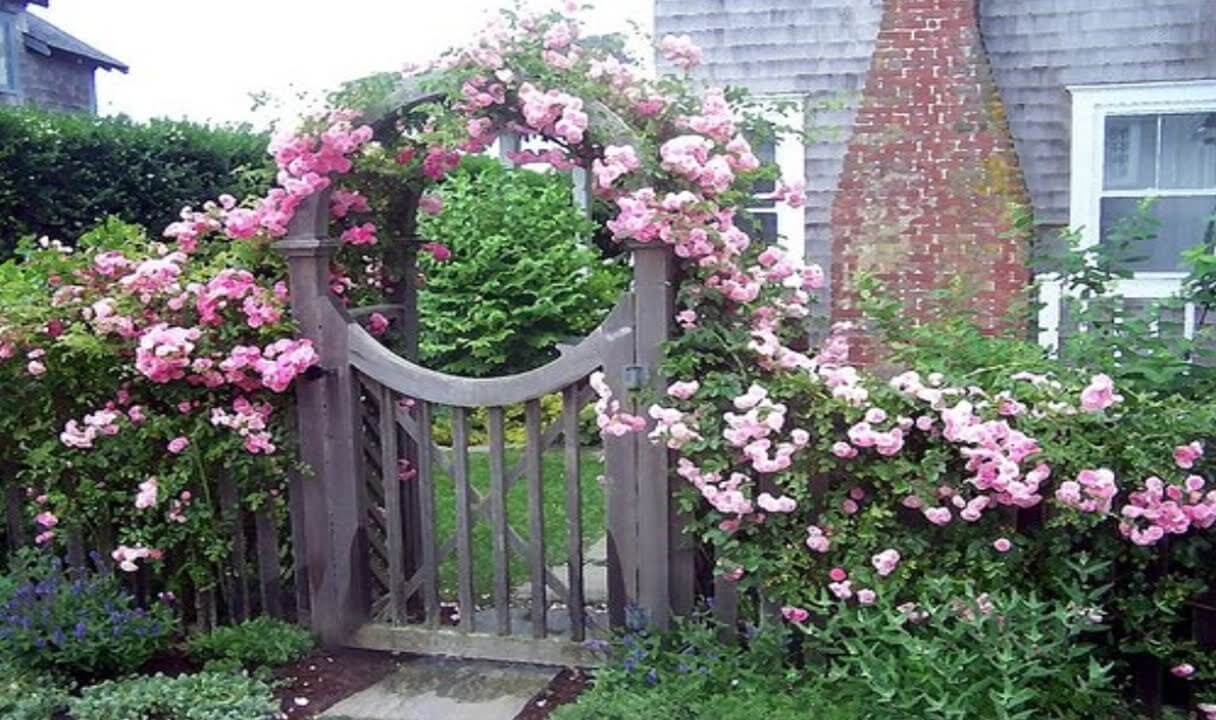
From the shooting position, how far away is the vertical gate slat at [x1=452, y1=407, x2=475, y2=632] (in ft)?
11.9

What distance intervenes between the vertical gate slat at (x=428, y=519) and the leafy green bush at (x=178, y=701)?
60 cm

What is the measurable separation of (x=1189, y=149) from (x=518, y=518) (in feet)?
16.2

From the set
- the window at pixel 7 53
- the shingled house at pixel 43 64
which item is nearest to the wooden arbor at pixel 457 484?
the shingled house at pixel 43 64

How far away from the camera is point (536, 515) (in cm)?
357

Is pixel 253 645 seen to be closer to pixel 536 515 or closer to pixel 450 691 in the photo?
pixel 450 691

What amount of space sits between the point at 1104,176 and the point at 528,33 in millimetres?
5175

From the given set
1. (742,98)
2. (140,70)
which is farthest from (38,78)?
(742,98)

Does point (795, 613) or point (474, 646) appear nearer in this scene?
point (795, 613)

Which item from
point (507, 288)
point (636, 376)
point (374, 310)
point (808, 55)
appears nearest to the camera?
point (636, 376)

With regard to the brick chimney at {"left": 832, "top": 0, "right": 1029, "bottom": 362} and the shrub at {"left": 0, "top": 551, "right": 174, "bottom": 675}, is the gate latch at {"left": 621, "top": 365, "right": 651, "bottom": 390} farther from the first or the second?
the brick chimney at {"left": 832, "top": 0, "right": 1029, "bottom": 362}

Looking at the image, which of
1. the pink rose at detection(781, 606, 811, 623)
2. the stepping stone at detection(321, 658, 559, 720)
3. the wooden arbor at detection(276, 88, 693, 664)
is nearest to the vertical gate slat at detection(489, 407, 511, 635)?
the wooden arbor at detection(276, 88, 693, 664)

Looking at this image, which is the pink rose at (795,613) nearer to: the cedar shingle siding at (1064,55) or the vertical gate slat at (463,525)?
the vertical gate slat at (463,525)

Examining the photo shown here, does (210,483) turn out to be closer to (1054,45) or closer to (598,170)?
(598,170)

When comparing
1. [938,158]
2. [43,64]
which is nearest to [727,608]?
[938,158]
